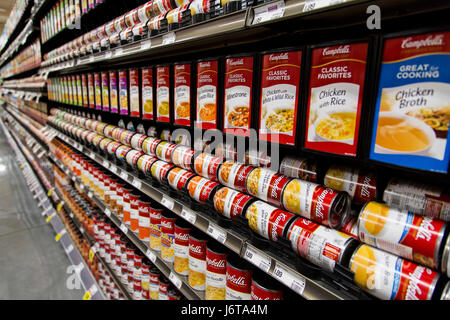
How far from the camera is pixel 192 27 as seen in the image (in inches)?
41.7

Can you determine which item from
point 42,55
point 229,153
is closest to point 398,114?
point 229,153

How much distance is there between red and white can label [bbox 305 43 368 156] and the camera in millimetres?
696

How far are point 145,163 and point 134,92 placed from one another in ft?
1.50

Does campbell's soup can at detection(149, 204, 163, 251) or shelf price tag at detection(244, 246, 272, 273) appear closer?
shelf price tag at detection(244, 246, 272, 273)

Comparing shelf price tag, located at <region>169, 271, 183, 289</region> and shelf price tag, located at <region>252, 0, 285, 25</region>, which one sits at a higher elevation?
shelf price tag, located at <region>252, 0, 285, 25</region>

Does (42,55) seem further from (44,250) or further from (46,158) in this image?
(44,250)

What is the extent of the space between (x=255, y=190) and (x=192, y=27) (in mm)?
641

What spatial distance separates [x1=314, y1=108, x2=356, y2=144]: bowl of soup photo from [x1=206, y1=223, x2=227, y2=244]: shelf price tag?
0.51m

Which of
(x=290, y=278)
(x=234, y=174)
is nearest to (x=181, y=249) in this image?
(x=234, y=174)

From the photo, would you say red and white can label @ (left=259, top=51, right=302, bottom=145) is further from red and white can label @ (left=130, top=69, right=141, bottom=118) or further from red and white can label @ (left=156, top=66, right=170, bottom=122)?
red and white can label @ (left=130, top=69, right=141, bottom=118)

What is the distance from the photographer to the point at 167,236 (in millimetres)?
1424

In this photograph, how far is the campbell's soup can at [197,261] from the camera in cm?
120

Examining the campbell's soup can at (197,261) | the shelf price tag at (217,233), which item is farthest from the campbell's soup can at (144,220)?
the shelf price tag at (217,233)

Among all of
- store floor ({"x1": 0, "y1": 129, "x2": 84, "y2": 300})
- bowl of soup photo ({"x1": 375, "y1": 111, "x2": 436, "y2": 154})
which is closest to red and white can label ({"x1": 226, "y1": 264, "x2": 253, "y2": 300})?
bowl of soup photo ({"x1": 375, "y1": 111, "x2": 436, "y2": 154})
